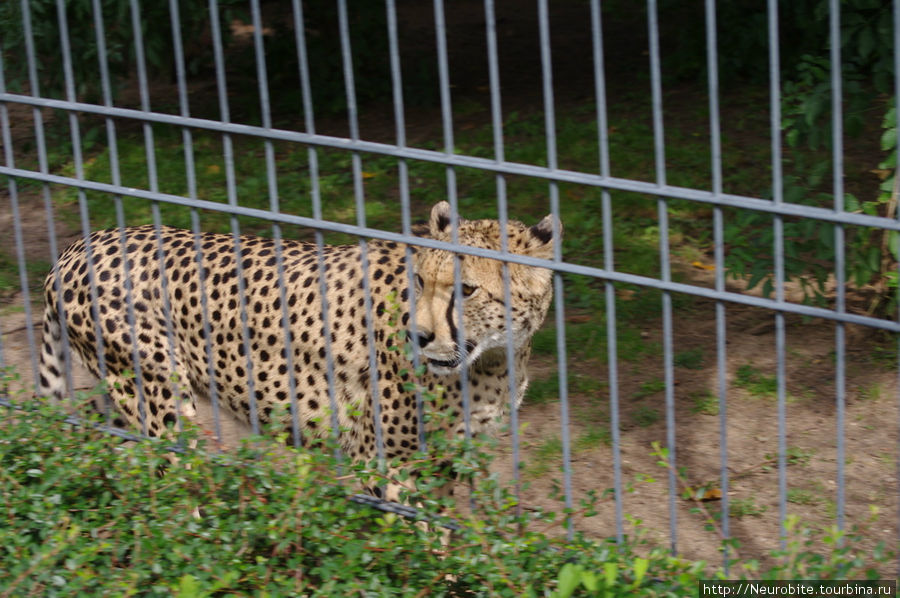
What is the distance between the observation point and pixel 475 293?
409cm

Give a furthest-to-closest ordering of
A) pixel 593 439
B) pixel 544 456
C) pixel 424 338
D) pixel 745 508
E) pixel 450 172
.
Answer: pixel 593 439 → pixel 544 456 → pixel 745 508 → pixel 424 338 → pixel 450 172

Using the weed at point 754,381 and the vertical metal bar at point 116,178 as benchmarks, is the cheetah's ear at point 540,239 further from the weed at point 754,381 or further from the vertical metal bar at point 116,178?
the weed at point 754,381

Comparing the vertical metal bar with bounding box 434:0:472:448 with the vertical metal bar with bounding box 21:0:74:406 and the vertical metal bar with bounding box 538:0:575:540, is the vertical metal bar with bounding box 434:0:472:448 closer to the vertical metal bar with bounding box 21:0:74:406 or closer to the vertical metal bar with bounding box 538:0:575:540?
the vertical metal bar with bounding box 538:0:575:540

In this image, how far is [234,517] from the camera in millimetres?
3697

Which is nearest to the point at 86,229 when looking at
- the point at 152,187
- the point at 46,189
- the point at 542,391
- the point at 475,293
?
the point at 46,189

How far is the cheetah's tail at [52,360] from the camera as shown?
472 centimetres

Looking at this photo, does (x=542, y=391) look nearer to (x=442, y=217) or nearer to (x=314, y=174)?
(x=442, y=217)

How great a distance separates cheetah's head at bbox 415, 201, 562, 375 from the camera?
397 centimetres

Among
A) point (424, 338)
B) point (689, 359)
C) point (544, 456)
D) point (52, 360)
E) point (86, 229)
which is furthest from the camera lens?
point (689, 359)

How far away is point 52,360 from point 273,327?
96cm

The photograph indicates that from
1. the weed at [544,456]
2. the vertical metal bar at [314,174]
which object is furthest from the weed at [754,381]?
the vertical metal bar at [314,174]

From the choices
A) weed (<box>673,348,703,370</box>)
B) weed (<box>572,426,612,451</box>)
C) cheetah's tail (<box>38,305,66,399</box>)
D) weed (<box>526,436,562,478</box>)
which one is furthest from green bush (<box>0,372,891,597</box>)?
weed (<box>673,348,703,370</box>)

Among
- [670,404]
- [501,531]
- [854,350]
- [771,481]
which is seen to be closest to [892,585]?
[670,404]

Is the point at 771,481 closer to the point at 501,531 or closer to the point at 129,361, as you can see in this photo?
the point at 501,531
